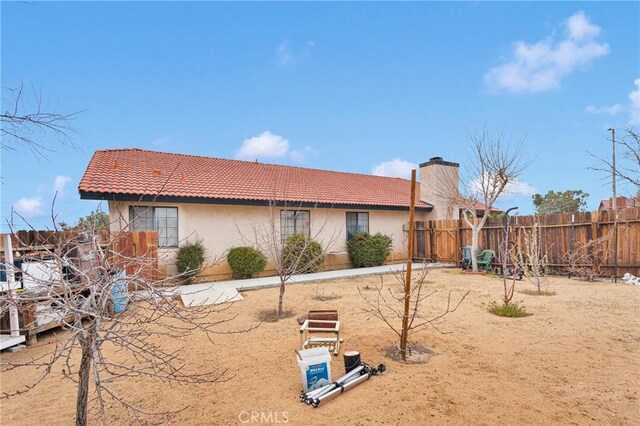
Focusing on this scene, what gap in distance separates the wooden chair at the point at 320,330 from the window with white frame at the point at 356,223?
9.29 metres

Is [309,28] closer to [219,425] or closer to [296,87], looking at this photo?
[296,87]

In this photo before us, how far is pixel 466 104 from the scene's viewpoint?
1220cm

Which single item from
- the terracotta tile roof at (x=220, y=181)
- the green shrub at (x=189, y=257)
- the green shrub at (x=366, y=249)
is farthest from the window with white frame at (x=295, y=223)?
the green shrub at (x=189, y=257)

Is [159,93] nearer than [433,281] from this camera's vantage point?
No

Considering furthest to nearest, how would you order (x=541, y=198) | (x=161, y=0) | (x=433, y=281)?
(x=541, y=198) < (x=433, y=281) < (x=161, y=0)

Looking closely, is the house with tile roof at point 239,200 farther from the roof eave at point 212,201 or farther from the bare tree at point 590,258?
the bare tree at point 590,258

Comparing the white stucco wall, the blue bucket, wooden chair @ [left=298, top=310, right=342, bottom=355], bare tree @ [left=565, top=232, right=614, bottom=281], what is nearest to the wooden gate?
the white stucco wall

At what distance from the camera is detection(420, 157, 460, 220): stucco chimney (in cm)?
1605

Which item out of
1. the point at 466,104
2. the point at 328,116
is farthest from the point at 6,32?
the point at 466,104

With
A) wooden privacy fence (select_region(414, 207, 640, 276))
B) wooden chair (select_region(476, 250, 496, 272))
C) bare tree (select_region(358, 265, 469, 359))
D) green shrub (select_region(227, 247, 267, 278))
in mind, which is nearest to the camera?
bare tree (select_region(358, 265, 469, 359))

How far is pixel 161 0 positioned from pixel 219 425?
8.13m

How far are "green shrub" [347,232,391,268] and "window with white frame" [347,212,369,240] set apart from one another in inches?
18.6

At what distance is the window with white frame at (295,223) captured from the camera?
12.6 meters

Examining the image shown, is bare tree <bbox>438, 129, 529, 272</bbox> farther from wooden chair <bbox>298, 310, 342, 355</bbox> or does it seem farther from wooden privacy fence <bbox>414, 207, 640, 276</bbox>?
wooden chair <bbox>298, 310, 342, 355</bbox>
